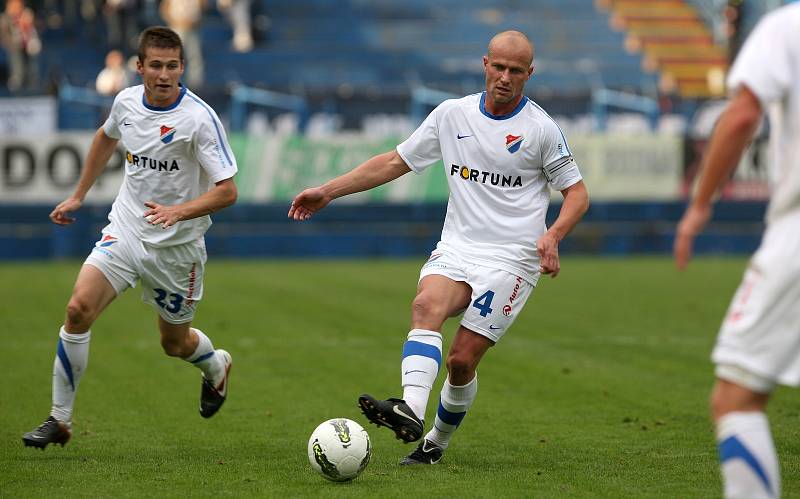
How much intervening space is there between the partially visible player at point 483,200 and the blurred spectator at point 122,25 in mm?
21886

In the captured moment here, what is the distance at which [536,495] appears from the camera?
6.36 metres

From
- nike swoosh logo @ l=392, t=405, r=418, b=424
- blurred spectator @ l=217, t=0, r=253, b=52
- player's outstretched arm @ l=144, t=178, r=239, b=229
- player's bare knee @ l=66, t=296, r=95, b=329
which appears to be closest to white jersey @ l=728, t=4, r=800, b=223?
nike swoosh logo @ l=392, t=405, r=418, b=424

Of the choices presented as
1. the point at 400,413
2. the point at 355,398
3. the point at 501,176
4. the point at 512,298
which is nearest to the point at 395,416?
the point at 400,413

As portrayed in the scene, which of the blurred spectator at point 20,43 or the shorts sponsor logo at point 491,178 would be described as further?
the blurred spectator at point 20,43

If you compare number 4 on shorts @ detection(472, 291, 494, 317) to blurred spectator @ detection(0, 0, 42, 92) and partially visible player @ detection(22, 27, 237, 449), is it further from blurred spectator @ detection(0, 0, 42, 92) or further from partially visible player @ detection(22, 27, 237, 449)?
blurred spectator @ detection(0, 0, 42, 92)

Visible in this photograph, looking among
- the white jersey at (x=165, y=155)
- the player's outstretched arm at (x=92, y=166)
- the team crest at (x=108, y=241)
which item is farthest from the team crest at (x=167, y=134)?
the team crest at (x=108, y=241)

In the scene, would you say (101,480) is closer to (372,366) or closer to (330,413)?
(330,413)

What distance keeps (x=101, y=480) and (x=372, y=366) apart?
479 centimetres

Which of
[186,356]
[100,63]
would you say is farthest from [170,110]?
[100,63]

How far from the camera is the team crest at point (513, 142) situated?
7168 mm

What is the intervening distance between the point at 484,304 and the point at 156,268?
2181 millimetres

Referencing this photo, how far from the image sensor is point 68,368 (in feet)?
25.1

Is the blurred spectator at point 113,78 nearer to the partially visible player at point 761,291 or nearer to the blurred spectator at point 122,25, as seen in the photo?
the blurred spectator at point 122,25

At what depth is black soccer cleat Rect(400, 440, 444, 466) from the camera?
7.27 metres
